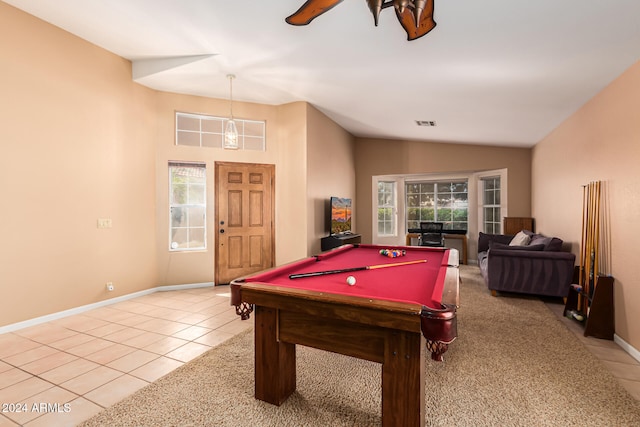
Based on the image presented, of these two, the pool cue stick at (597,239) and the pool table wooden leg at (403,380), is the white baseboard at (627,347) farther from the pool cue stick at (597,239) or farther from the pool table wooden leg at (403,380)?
the pool table wooden leg at (403,380)

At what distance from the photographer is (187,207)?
4.81 m

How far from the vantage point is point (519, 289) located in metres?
4.07

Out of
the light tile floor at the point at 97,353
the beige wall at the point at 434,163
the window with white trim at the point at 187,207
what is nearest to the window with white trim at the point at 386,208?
the beige wall at the point at 434,163

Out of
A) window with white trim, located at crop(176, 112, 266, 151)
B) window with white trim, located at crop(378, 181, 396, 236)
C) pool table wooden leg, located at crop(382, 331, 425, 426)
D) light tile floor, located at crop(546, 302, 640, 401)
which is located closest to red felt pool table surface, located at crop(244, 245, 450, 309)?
pool table wooden leg, located at crop(382, 331, 425, 426)

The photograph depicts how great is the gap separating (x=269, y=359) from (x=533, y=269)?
3.73 metres

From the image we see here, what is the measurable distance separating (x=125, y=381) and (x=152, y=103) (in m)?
3.85

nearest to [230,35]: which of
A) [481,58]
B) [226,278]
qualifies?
[481,58]

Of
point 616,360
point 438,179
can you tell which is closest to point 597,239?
point 616,360

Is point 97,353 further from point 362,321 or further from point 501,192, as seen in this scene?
point 501,192

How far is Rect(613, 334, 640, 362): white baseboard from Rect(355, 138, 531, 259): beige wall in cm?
369

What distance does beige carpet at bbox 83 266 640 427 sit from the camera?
1771 millimetres

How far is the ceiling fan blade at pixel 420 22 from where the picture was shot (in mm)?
1755

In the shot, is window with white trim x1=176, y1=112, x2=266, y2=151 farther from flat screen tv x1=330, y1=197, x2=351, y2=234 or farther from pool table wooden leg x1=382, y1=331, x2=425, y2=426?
pool table wooden leg x1=382, y1=331, x2=425, y2=426

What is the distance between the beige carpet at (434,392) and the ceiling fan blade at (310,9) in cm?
238
